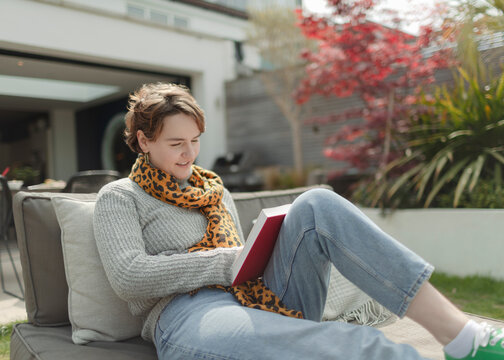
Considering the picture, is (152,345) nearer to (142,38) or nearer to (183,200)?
(183,200)

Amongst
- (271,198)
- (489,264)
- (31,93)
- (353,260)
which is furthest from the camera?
(31,93)

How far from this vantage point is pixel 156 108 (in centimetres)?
152

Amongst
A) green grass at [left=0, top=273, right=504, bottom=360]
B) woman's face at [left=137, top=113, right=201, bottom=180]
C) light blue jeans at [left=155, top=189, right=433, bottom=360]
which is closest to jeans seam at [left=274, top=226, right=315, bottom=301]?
light blue jeans at [left=155, top=189, right=433, bottom=360]

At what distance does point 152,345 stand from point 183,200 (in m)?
0.52

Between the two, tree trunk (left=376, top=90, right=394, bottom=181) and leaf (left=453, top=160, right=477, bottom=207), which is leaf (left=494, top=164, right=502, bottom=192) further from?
tree trunk (left=376, top=90, right=394, bottom=181)

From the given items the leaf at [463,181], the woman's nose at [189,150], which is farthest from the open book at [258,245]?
the leaf at [463,181]

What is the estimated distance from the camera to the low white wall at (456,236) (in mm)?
3223

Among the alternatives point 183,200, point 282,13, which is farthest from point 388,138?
point 282,13

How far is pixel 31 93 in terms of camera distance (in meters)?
7.34

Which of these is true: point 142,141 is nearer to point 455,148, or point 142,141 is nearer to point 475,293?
point 475,293

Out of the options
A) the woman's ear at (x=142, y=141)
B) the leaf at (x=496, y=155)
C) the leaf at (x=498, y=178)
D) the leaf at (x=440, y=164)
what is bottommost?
the leaf at (x=498, y=178)

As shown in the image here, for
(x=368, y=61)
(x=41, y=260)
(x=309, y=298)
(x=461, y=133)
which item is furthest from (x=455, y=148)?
(x=41, y=260)

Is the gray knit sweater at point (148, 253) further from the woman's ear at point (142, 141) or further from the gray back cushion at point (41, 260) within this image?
the gray back cushion at point (41, 260)

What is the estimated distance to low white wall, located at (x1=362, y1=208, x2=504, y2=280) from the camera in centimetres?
322
